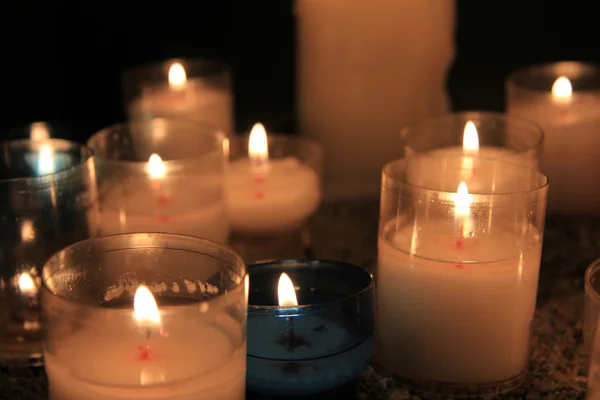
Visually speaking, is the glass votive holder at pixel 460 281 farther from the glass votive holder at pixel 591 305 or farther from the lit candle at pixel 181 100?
the lit candle at pixel 181 100

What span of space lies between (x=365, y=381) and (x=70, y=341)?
13.0 inches

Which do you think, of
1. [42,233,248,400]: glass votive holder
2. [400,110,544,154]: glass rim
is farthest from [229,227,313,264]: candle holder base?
[42,233,248,400]: glass votive holder

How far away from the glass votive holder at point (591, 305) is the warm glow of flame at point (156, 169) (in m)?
0.50

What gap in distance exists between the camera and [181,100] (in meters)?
1.44

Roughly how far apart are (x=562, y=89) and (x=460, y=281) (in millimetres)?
521

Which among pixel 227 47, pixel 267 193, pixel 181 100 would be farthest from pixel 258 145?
pixel 227 47

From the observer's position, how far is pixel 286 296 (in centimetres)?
94

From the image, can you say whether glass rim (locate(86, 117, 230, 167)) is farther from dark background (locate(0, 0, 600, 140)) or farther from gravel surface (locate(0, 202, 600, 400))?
dark background (locate(0, 0, 600, 140))

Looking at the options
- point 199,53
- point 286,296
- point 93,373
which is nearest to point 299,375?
point 286,296

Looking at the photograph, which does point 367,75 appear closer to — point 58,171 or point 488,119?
point 488,119

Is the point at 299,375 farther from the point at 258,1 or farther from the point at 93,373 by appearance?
the point at 258,1

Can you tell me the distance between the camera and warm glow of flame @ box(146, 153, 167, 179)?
1.11 meters

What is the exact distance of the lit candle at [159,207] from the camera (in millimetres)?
1113

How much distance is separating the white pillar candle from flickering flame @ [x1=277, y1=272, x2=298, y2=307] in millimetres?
506
